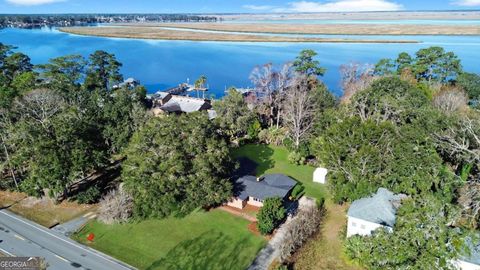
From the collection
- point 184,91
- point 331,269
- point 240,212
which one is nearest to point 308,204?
point 240,212

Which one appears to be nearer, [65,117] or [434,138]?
[434,138]

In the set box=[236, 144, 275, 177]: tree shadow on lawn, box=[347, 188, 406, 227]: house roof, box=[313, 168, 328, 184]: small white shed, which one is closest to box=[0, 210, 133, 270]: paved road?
box=[236, 144, 275, 177]: tree shadow on lawn

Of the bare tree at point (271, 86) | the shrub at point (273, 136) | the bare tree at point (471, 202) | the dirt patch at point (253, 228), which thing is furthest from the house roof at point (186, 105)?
the bare tree at point (471, 202)

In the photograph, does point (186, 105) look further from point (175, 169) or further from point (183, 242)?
point (183, 242)

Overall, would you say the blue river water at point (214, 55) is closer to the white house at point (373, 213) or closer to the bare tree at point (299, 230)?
the bare tree at point (299, 230)

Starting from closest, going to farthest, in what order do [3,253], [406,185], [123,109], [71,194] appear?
[3,253] → [406,185] → [71,194] → [123,109]

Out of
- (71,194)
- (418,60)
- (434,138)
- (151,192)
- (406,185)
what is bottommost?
(71,194)

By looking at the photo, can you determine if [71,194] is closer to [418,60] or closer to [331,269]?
[331,269]
